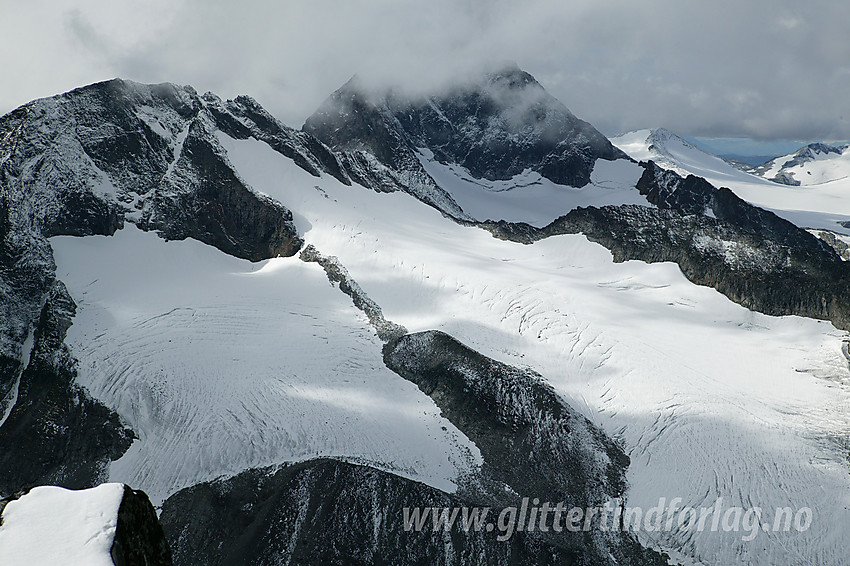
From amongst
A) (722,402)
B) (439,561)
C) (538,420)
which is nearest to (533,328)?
(538,420)

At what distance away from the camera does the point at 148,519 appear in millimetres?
13023

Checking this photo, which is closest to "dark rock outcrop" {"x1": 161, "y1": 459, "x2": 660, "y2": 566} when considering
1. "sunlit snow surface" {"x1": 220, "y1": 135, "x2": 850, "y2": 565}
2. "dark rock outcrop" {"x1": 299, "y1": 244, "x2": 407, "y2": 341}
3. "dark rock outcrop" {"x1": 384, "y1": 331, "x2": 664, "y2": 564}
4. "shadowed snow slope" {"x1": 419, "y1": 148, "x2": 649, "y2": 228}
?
"dark rock outcrop" {"x1": 384, "y1": 331, "x2": 664, "y2": 564}

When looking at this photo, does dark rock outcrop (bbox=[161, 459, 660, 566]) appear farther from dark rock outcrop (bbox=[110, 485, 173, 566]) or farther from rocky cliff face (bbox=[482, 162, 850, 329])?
rocky cliff face (bbox=[482, 162, 850, 329])

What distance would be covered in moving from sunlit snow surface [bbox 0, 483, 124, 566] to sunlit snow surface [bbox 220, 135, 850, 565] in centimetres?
3738

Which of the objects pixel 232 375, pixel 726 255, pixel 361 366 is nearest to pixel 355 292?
pixel 361 366

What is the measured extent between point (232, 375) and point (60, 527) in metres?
45.2

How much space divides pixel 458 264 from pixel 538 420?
3293cm

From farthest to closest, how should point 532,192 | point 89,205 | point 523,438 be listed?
1. point 532,192
2. point 89,205
3. point 523,438

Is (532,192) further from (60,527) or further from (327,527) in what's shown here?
(60,527)

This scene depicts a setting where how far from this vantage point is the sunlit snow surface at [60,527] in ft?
34.2

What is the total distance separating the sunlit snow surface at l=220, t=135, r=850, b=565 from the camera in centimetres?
3969

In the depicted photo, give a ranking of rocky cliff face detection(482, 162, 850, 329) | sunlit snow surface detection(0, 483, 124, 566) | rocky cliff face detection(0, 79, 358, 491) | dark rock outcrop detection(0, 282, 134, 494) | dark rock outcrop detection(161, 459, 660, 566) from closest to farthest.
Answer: sunlit snow surface detection(0, 483, 124, 566) → dark rock outcrop detection(161, 459, 660, 566) → dark rock outcrop detection(0, 282, 134, 494) → rocky cliff face detection(0, 79, 358, 491) → rocky cliff face detection(482, 162, 850, 329)

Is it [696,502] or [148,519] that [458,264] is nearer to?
[696,502]

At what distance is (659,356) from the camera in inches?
2162
